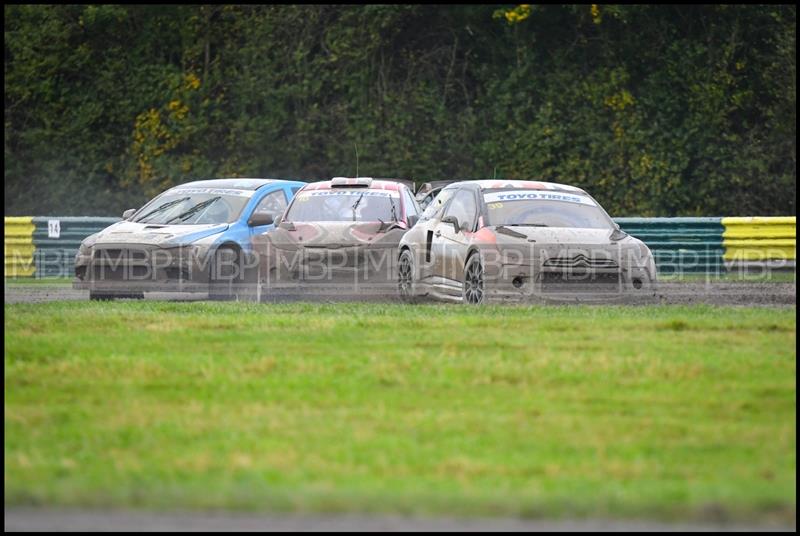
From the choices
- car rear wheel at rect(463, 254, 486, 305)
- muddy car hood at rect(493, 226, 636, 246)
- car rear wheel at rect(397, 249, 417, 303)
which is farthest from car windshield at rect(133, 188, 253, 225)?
muddy car hood at rect(493, 226, 636, 246)

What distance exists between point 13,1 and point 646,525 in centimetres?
3253

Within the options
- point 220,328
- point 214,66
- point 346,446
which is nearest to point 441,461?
point 346,446

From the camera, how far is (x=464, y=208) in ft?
54.6

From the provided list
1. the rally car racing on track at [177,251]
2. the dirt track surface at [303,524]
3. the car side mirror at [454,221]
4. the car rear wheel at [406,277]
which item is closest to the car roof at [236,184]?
the rally car racing on track at [177,251]

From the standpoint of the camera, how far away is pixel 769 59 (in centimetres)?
3256

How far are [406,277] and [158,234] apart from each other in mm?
3007

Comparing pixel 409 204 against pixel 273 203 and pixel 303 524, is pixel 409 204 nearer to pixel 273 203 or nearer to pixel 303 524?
pixel 273 203

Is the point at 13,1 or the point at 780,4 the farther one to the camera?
the point at 13,1

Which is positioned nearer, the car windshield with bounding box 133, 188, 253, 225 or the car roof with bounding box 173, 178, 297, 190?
the car windshield with bounding box 133, 188, 253, 225

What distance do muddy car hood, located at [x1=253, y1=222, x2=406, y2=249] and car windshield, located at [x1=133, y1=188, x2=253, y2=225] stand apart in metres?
0.90

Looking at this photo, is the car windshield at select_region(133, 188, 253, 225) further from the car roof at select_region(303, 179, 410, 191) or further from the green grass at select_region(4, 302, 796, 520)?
the green grass at select_region(4, 302, 796, 520)

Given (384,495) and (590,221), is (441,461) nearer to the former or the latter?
(384,495)

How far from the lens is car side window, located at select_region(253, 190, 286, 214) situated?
18.6 metres

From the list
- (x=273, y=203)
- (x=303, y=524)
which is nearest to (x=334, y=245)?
(x=273, y=203)
